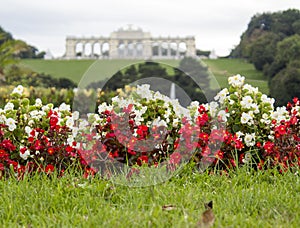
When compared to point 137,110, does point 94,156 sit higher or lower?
lower

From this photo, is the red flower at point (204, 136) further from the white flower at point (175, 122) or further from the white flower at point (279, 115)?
the white flower at point (279, 115)

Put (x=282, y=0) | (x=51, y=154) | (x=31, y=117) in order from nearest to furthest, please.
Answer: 1. (x=51, y=154)
2. (x=31, y=117)
3. (x=282, y=0)

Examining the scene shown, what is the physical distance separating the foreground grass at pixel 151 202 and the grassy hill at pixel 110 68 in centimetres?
127

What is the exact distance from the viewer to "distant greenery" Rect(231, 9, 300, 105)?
15.9 metres

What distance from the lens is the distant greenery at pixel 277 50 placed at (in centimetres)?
1589

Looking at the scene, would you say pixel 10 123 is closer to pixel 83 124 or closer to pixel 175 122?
Result: pixel 83 124

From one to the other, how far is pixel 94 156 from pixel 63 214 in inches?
45.4

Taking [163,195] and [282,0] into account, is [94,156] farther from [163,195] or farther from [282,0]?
[282,0]

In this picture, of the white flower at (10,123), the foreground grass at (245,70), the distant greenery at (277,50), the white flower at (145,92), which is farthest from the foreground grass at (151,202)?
the foreground grass at (245,70)

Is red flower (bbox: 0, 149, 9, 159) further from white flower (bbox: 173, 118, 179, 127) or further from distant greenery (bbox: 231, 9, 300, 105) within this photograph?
distant greenery (bbox: 231, 9, 300, 105)

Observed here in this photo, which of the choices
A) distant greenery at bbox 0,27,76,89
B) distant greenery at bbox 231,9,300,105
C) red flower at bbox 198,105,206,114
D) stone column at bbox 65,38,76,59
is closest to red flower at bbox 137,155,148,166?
red flower at bbox 198,105,206,114

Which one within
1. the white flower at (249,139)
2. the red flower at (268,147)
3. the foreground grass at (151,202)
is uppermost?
the white flower at (249,139)

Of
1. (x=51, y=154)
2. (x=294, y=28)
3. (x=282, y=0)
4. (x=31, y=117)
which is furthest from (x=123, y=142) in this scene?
(x=282, y=0)

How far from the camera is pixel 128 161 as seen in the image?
3393mm
